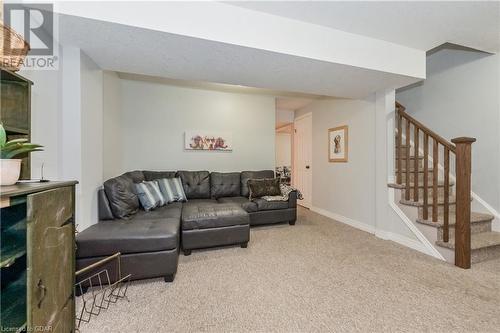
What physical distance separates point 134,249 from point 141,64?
1.80 meters

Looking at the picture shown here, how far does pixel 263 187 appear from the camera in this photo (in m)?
3.79

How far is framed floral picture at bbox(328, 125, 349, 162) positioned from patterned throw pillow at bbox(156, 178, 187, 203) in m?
2.83

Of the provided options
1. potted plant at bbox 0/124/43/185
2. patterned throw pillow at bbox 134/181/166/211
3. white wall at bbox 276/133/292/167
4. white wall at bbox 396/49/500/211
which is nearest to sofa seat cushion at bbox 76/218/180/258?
patterned throw pillow at bbox 134/181/166/211

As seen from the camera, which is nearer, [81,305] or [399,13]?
[81,305]

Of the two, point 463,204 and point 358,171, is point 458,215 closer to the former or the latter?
point 463,204

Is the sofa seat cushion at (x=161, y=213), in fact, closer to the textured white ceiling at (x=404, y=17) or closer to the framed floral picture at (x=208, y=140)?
the framed floral picture at (x=208, y=140)

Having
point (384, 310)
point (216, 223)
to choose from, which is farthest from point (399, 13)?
point (216, 223)

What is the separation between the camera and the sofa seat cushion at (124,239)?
5.80 ft

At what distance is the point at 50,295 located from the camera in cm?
101

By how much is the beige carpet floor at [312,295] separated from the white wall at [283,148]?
6.18m

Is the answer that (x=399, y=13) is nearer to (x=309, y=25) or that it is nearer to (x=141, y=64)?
(x=309, y=25)

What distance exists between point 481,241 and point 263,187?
9.06ft

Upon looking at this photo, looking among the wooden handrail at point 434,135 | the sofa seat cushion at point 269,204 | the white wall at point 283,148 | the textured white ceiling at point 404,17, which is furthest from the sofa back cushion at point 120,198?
the white wall at point 283,148

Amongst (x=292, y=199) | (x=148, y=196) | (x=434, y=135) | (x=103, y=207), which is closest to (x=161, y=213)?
(x=148, y=196)
